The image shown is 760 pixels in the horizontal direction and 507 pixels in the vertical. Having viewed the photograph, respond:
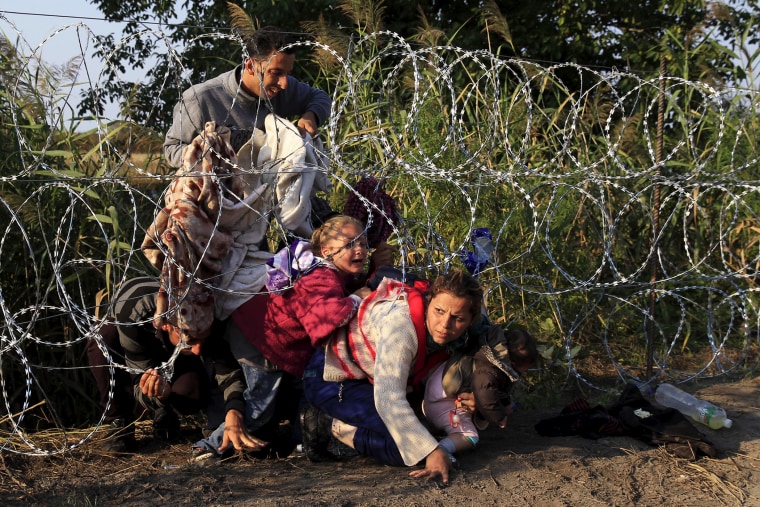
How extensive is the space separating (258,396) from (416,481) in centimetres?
90

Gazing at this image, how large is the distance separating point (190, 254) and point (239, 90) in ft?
3.02

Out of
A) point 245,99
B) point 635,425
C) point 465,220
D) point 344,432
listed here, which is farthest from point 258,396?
point 465,220

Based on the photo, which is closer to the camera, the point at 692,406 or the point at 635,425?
the point at 635,425

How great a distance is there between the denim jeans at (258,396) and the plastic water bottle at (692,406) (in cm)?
199

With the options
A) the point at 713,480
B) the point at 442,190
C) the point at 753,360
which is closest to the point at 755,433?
the point at 713,480

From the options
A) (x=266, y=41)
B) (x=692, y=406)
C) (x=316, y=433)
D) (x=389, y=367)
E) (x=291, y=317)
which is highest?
(x=266, y=41)

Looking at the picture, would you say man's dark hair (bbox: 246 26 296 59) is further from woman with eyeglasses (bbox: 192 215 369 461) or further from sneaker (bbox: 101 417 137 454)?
sneaker (bbox: 101 417 137 454)

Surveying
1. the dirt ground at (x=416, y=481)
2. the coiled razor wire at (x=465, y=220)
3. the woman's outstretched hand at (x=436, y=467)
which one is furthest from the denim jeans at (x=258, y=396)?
the woman's outstretched hand at (x=436, y=467)

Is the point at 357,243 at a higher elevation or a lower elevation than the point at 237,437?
higher

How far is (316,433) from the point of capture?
3.77 m

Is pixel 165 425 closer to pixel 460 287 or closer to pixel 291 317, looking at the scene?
pixel 291 317

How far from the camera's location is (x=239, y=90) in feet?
13.7

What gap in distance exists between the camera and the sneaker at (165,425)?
13.3ft

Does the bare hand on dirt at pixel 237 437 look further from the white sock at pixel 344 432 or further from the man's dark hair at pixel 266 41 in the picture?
the man's dark hair at pixel 266 41
